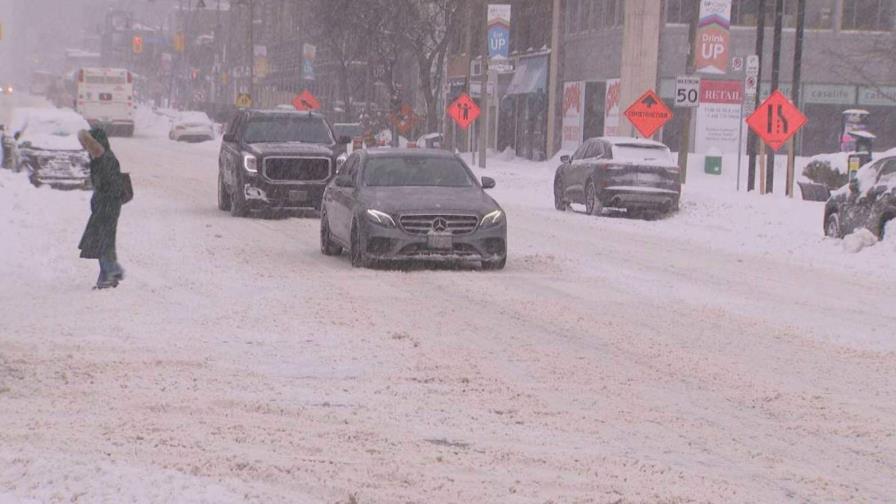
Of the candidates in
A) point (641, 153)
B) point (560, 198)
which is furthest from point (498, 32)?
point (641, 153)

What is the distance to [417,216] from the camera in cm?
1731

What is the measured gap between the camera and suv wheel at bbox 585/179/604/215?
96.1ft

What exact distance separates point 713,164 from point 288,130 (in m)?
20.9

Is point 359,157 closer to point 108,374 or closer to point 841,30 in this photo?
point 108,374

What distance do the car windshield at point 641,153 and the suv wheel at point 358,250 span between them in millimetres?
12132

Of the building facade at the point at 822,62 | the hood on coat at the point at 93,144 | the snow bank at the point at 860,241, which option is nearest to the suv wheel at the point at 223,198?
the snow bank at the point at 860,241

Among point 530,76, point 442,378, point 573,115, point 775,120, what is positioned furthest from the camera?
point 530,76

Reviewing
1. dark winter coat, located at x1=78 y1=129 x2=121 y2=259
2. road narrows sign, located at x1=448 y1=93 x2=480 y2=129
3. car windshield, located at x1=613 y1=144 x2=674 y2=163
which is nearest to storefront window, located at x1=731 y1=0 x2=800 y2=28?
road narrows sign, located at x1=448 y1=93 x2=480 y2=129

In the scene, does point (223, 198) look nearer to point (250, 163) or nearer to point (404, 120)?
point (250, 163)

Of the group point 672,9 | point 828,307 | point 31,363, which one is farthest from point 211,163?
point 31,363

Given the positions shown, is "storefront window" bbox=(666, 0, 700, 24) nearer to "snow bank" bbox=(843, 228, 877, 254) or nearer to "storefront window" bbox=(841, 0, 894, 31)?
"storefront window" bbox=(841, 0, 894, 31)

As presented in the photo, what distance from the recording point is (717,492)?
7.06 m

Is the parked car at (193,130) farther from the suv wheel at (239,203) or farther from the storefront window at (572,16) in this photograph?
the suv wheel at (239,203)

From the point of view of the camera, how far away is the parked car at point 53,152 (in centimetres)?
3262
